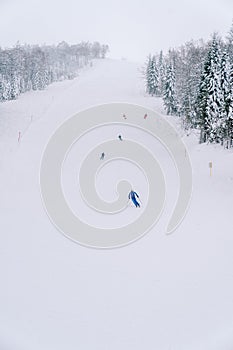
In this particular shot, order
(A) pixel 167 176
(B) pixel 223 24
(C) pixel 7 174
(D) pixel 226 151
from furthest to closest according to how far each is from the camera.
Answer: (D) pixel 226 151 < (C) pixel 7 174 < (A) pixel 167 176 < (B) pixel 223 24

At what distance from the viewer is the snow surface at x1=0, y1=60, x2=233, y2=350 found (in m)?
5.30

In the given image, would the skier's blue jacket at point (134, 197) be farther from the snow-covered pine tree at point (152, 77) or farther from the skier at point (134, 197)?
the snow-covered pine tree at point (152, 77)

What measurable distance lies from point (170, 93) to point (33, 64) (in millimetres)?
9472

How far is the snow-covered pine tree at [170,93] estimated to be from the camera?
1708cm

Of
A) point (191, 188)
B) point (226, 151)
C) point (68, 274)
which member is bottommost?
Answer: point (68, 274)

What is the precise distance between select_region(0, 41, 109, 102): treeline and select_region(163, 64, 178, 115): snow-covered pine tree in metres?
4.93

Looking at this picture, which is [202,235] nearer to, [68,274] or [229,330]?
[229,330]

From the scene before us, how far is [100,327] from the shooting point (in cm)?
532

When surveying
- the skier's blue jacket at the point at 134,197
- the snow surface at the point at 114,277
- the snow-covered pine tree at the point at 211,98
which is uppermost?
the snow-covered pine tree at the point at 211,98

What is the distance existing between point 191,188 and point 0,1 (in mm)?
9282

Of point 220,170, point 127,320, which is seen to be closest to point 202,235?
point 127,320

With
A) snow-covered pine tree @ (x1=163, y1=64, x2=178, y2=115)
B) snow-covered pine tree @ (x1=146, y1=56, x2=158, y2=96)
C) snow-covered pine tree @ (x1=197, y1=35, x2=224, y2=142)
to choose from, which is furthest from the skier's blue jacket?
snow-covered pine tree @ (x1=197, y1=35, x2=224, y2=142)

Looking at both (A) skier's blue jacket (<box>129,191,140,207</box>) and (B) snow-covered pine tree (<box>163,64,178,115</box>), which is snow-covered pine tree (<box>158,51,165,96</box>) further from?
(A) skier's blue jacket (<box>129,191,140,207</box>)

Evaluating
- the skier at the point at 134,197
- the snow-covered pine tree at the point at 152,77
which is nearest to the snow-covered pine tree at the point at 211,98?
the snow-covered pine tree at the point at 152,77
